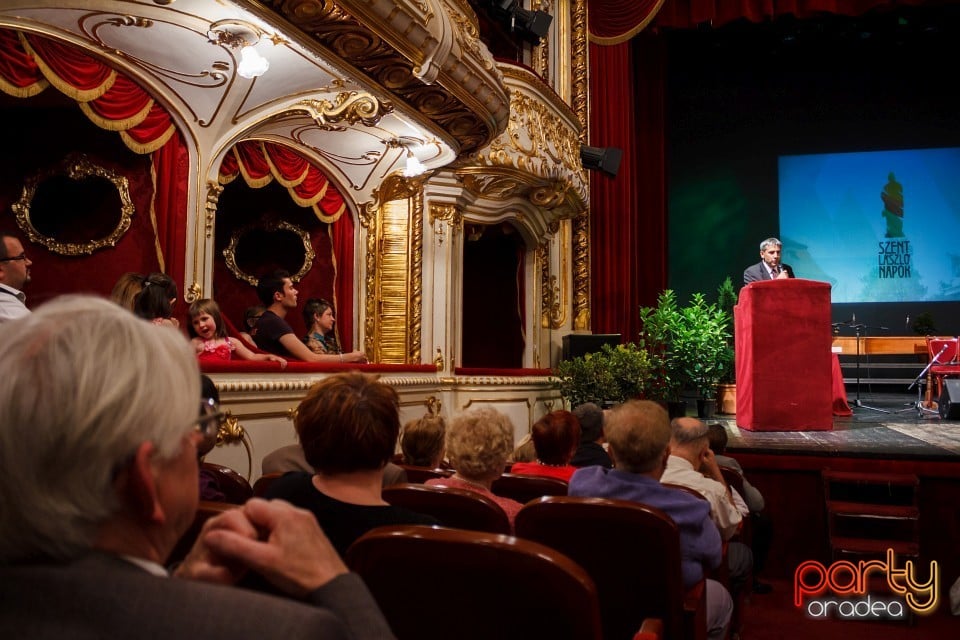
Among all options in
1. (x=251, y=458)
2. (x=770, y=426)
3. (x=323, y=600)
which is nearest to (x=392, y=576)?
(x=323, y=600)

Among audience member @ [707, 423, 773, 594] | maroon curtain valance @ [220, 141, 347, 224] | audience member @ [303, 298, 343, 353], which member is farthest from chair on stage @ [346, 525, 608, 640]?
maroon curtain valance @ [220, 141, 347, 224]

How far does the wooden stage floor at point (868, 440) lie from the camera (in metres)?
4.27

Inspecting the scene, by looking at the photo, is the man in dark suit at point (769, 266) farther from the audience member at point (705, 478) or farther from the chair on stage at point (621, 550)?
the chair on stage at point (621, 550)

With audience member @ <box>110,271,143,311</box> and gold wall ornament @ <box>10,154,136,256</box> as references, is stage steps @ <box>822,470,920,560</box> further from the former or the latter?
gold wall ornament @ <box>10,154,136,256</box>

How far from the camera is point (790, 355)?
17.3ft

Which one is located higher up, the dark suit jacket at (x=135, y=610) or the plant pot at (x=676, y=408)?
the dark suit jacket at (x=135, y=610)

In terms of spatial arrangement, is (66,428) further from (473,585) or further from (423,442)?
(423,442)

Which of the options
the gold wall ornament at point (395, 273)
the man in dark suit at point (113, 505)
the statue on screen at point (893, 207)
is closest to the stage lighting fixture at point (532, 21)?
the gold wall ornament at point (395, 273)

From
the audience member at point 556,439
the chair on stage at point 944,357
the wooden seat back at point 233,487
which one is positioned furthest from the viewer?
the chair on stage at point 944,357

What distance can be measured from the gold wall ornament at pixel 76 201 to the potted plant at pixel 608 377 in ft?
13.3

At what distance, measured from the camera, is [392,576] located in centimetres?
110

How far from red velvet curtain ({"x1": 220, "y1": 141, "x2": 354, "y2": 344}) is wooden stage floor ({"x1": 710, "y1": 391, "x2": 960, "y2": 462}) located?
3701 mm

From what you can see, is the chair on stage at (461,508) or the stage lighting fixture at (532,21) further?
the stage lighting fixture at (532,21)

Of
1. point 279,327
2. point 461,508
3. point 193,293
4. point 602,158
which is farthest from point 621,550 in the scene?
point 602,158
